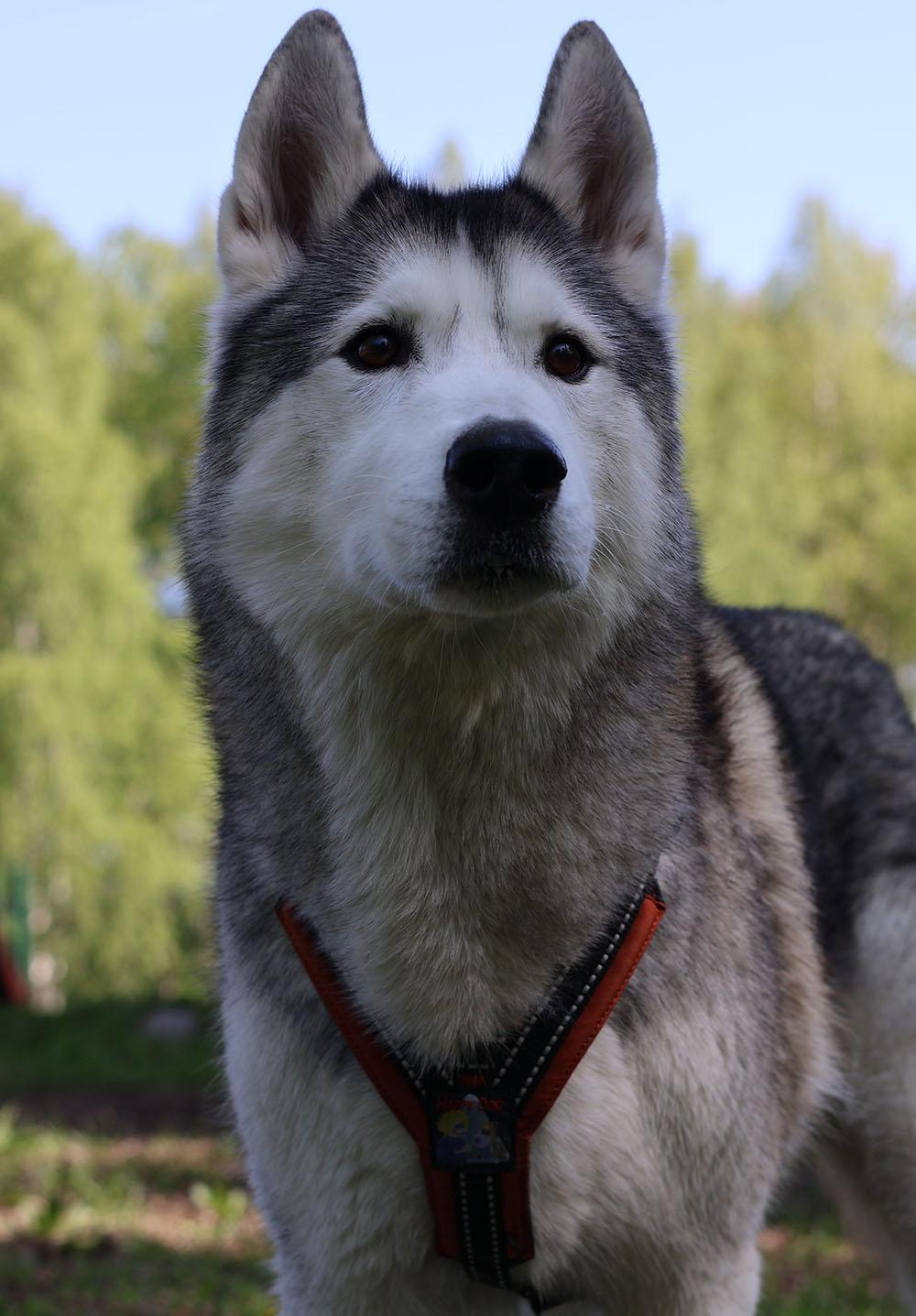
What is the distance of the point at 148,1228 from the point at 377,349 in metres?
5.65

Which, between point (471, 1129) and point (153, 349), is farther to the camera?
point (153, 349)

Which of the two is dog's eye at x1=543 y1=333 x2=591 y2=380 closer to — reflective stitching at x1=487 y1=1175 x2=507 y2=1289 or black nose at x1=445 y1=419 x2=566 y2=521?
black nose at x1=445 y1=419 x2=566 y2=521

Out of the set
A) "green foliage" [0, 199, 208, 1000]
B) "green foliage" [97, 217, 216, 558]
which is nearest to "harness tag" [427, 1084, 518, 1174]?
"green foliage" [0, 199, 208, 1000]

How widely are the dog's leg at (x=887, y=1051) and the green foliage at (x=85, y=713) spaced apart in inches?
651

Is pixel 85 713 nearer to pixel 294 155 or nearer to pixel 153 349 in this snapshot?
pixel 153 349

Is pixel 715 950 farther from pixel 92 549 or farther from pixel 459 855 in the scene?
pixel 92 549

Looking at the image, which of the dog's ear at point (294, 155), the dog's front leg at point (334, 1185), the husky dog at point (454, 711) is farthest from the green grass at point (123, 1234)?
the dog's ear at point (294, 155)

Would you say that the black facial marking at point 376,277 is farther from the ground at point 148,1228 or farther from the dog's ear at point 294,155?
the ground at point 148,1228

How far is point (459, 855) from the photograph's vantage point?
2.49 metres

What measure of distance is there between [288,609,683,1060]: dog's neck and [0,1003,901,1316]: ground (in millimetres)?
1168

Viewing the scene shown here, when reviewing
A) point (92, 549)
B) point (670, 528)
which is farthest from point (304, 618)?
point (92, 549)

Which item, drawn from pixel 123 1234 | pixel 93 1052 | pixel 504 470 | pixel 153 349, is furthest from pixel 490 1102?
pixel 153 349

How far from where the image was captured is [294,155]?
291cm

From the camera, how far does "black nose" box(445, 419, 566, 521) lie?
2.10 meters
